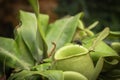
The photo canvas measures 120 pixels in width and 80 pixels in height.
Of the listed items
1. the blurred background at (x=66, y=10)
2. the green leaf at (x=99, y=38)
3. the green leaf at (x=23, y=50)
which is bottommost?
the blurred background at (x=66, y=10)

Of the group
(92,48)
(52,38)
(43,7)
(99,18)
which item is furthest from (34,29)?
(99,18)

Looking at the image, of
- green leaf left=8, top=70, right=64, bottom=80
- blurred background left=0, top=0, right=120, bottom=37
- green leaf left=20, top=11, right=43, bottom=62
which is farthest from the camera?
blurred background left=0, top=0, right=120, bottom=37

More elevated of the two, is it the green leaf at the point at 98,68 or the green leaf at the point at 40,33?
the green leaf at the point at 40,33

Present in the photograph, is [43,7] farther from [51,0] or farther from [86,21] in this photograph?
[86,21]

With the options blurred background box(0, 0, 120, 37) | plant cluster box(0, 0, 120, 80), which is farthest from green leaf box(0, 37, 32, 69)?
blurred background box(0, 0, 120, 37)

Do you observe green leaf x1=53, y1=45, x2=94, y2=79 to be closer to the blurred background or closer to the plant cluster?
the plant cluster

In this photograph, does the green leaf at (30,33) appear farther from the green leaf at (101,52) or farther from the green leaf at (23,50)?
the green leaf at (101,52)

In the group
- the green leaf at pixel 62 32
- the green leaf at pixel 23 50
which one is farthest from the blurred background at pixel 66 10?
the green leaf at pixel 23 50

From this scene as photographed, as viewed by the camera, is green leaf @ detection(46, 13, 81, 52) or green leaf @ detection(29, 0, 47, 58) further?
green leaf @ detection(46, 13, 81, 52)

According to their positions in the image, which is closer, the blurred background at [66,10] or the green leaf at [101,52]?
the green leaf at [101,52]

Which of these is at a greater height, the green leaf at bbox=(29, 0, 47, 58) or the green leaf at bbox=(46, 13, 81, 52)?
the green leaf at bbox=(29, 0, 47, 58)
